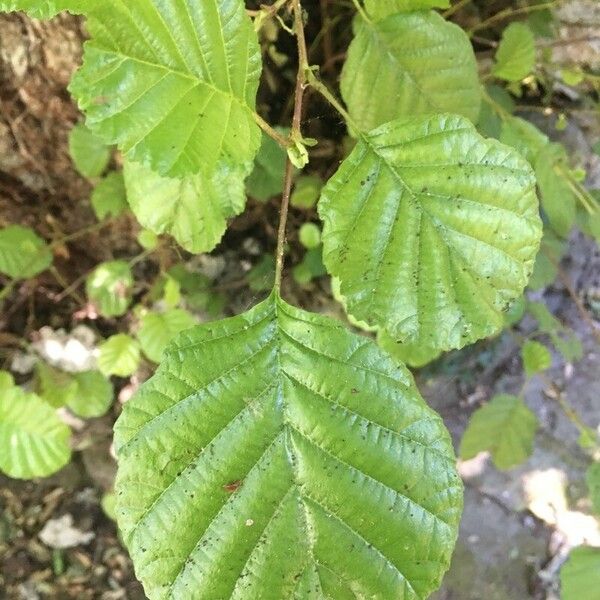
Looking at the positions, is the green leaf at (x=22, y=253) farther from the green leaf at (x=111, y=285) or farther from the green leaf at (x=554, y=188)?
the green leaf at (x=554, y=188)

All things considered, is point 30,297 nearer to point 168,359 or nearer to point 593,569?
point 168,359

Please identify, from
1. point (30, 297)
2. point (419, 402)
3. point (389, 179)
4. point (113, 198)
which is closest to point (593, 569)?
point (419, 402)

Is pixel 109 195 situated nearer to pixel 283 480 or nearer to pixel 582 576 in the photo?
pixel 283 480

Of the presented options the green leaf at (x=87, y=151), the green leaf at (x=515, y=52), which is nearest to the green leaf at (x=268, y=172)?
the green leaf at (x=87, y=151)

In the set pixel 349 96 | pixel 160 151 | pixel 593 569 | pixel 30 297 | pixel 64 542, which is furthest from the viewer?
pixel 64 542

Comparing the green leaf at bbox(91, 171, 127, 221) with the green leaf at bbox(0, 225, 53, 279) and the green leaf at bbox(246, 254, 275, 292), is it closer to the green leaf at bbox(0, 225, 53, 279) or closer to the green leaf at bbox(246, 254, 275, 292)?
the green leaf at bbox(0, 225, 53, 279)

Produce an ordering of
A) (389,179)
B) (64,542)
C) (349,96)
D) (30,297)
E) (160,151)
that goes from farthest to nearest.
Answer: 1. (64,542)
2. (30,297)
3. (349,96)
4. (389,179)
5. (160,151)

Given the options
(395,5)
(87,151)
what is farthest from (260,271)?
(395,5)
